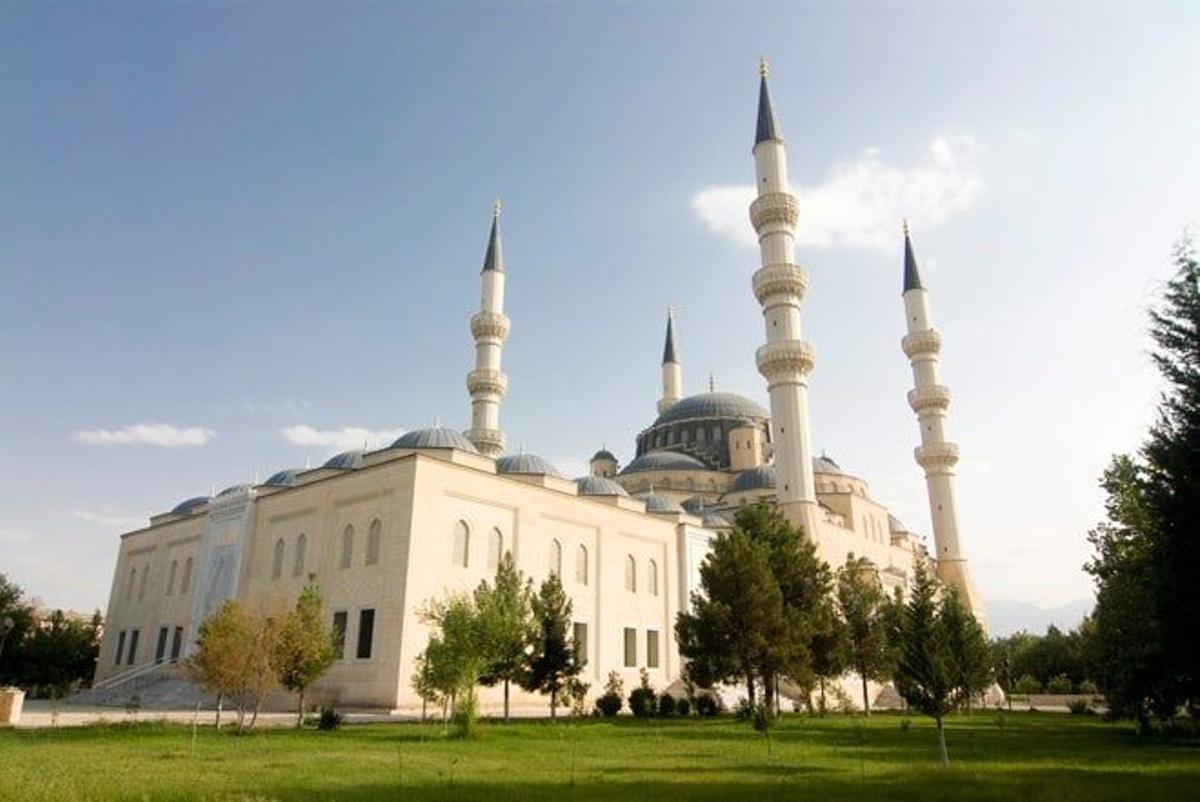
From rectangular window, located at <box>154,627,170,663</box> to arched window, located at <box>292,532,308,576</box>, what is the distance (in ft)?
34.3

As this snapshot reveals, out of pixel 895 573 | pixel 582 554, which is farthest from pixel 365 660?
pixel 895 573

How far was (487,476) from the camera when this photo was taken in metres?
27.6

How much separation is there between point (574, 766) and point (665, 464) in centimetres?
3497

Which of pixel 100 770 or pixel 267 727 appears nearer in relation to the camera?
pixel 100 770

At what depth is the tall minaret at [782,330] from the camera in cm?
3472

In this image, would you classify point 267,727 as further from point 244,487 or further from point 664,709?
point 244,487

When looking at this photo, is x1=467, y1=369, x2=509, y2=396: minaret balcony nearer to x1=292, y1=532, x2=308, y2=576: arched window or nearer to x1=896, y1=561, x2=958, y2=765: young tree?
x1=292, y1=532, x2=308, y2=576: arched window

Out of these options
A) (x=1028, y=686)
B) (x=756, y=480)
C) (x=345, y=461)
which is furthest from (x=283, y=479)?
(x=1028, y=686)

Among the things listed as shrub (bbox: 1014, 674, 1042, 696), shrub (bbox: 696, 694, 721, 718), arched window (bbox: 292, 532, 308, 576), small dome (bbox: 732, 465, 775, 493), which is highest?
small dome (bbox: 732, 465, 775, 493)

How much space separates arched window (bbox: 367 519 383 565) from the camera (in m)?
25.5

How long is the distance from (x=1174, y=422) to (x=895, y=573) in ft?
112

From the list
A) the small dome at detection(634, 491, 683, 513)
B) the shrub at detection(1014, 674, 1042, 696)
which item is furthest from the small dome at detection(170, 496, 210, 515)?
the shrub at detection(1014, 674, 1042, 696)

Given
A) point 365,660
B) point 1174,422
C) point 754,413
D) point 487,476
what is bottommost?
point 365,660

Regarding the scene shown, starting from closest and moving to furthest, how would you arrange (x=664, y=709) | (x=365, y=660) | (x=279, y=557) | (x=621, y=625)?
(x=365, y=660) < (x=664, y=709) < (x=279, y=557) < (x=621, y=625)
